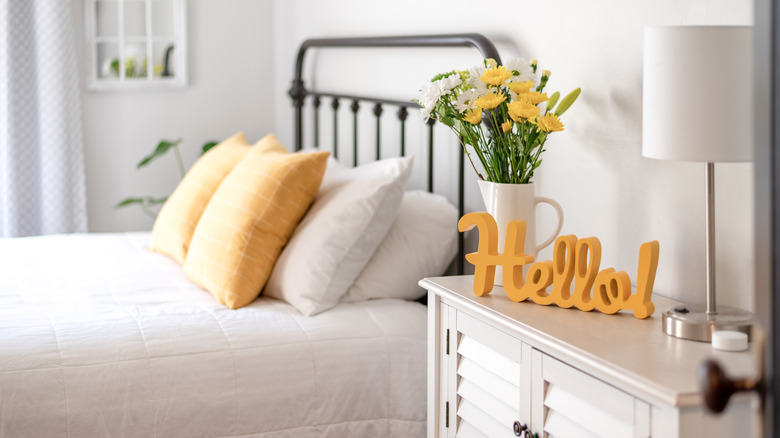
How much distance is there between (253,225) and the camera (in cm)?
205

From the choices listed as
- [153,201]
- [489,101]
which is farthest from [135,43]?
[489,101]

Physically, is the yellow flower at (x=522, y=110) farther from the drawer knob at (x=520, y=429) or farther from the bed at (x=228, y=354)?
the drawer knob at (x=520, y=429)

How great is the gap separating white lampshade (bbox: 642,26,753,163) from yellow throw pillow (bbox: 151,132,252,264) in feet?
5.23

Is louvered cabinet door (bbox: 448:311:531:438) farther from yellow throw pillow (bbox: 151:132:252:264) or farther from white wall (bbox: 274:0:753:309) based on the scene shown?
yellow throw pillow (bbox: 151:132:252:264)

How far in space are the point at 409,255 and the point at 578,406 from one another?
2.93 ft

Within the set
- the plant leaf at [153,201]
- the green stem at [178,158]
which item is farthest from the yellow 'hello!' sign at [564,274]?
the green stem at [178,158]

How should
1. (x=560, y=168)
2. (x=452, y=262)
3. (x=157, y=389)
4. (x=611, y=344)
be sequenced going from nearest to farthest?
(x=611, y=344), (x=157, y=389), (x=560, y=168), (x=452, y=262)

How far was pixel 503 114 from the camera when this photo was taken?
5.25 ft

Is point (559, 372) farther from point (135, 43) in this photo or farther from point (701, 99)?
point (135, 43)

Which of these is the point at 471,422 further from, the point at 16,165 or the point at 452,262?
the point at 16,165

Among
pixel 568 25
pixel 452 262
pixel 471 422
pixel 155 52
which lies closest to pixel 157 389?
pixel 471 422

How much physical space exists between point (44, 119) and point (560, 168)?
240 centimetres

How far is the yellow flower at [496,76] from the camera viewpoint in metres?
1.55

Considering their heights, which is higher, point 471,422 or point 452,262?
point 452,262
